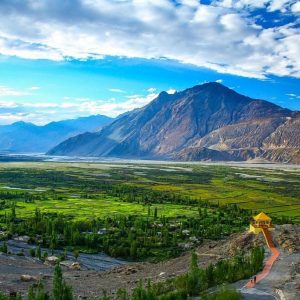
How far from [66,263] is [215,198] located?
270ft

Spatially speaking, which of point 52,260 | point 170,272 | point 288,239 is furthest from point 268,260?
point 52,260

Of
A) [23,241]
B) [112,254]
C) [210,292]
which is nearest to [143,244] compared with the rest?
[112,254]

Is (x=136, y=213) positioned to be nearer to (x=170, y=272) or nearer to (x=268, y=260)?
(x=170, y=272)

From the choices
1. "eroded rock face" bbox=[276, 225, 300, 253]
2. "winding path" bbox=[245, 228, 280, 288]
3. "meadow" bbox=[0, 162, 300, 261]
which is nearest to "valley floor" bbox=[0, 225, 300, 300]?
"eroded rock face" bbox=[276, 225, 300, 253]

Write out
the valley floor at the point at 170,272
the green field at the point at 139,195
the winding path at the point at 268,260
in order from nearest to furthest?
the valley floor at the point at 170,272
the winding path at the point at 268,260
the green field at the point at 139,195

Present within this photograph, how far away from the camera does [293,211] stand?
118 m

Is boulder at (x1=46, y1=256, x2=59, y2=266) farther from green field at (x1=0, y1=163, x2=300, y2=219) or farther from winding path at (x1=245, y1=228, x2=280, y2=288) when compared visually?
green field at (x1=0, y1=163, x2=300, y2=219)

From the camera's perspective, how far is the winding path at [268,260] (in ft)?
156

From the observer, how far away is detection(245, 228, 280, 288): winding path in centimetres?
4763

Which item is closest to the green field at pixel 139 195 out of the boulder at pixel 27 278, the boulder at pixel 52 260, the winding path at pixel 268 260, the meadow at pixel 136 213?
the meadow at pixel 136 213

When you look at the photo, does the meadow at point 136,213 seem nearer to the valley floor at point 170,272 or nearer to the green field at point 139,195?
the green field at point 139,195

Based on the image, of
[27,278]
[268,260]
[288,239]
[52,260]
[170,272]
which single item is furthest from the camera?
[52,260]

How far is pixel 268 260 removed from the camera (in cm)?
5619

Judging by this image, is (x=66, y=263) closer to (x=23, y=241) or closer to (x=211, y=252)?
(x=23, y=241)
